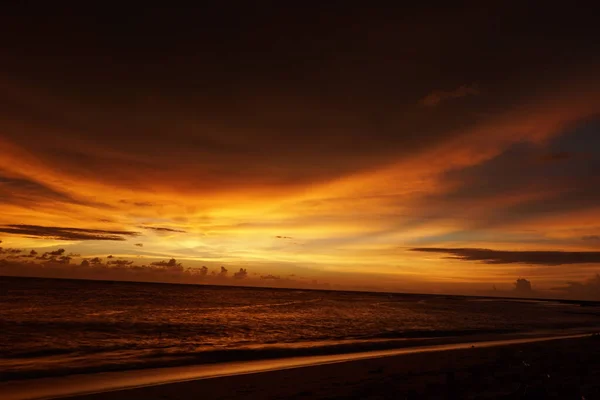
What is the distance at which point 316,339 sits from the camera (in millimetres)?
33469

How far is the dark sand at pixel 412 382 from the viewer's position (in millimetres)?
12953

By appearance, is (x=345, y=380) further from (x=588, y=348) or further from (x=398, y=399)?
(x=588, y=348)

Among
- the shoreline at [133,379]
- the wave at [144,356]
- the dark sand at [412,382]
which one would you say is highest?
the dark sand at [412,382]

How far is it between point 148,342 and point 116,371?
34.6 feet

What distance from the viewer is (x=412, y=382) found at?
48.7 feet

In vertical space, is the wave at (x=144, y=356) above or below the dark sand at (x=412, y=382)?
below

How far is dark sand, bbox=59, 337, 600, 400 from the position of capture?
13.0m

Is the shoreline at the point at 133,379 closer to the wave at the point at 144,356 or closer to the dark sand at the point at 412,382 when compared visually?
the dark sand at the point at 412,382

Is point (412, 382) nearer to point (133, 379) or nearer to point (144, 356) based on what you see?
point (133, 379)

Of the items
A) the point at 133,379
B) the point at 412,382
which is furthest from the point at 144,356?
the point at 412,382

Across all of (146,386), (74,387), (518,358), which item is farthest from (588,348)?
(74,387)

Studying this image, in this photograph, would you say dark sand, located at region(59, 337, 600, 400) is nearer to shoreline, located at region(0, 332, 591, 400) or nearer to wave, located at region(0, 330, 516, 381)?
shoreline, located at region(0, 332, 591, 400)

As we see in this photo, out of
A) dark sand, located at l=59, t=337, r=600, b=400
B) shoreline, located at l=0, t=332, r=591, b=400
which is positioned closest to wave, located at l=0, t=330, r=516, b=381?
shoreline, located at l=0, t=332, r=591, b=400

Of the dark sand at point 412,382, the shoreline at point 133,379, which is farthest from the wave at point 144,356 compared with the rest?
the dark sand at point 412,382
